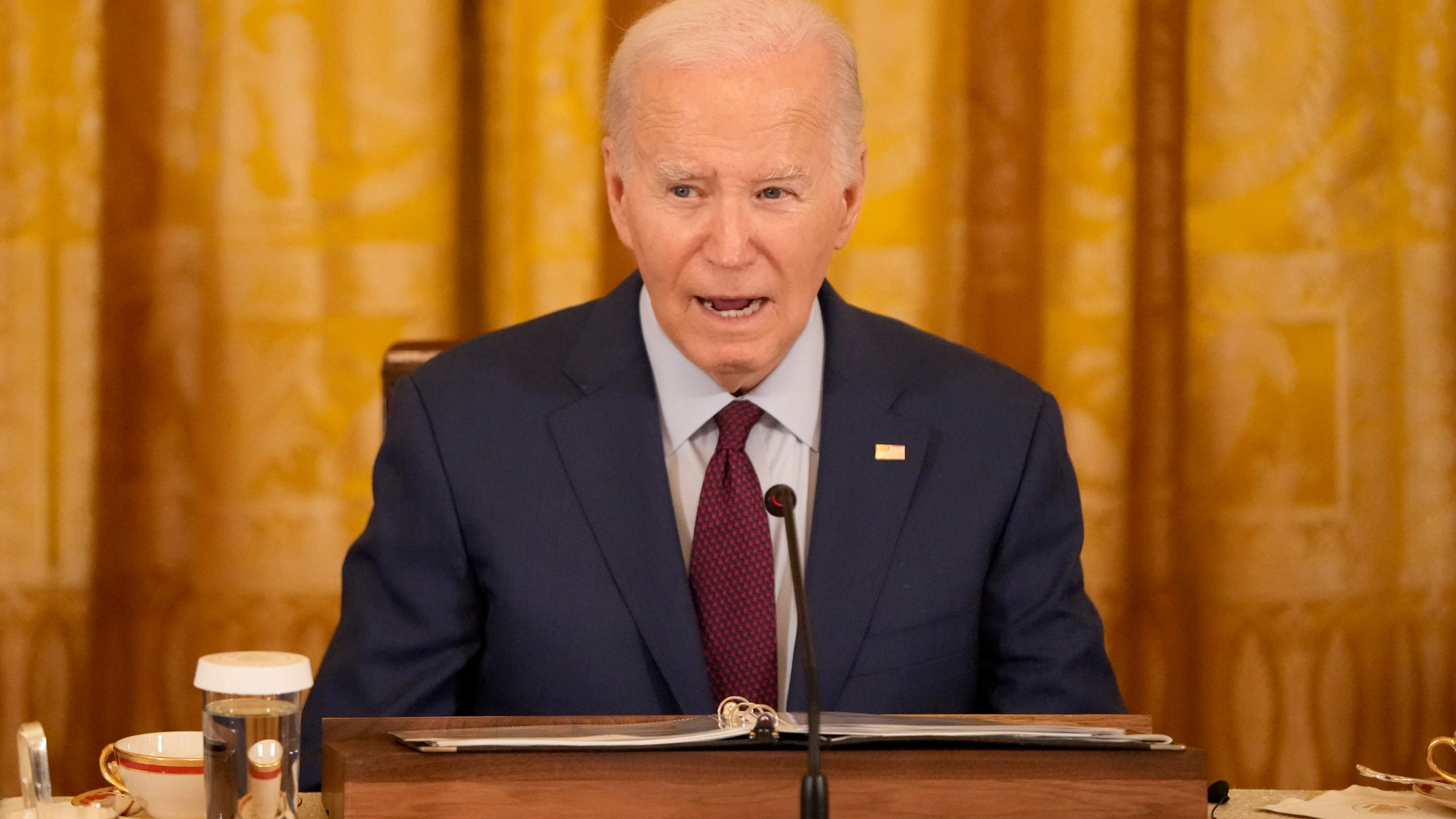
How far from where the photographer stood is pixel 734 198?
164 cm

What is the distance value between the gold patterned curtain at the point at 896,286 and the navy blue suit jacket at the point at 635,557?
2.76ft

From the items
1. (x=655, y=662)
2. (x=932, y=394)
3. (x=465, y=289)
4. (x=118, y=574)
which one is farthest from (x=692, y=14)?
(x=118, y=574)

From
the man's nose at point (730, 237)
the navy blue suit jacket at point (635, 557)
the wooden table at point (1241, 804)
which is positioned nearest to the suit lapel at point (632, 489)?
the navy blue suit jacket at point (635, 557)

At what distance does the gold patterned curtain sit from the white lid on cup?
5.22 ft

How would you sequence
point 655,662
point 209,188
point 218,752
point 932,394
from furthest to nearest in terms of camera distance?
point 209,188
point 932,394
point 655,662
point 218,752

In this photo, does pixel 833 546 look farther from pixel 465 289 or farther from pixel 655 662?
pixel 465 289

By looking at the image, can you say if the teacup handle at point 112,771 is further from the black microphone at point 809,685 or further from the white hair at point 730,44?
the white hair at point 730,44

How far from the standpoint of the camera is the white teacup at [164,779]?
3.92 feet

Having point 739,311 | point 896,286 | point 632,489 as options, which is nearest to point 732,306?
point 739,311

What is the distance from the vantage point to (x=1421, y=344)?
2.67 metres

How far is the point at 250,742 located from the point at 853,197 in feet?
3.36

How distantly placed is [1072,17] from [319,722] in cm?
178

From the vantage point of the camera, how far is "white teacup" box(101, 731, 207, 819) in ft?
3.92

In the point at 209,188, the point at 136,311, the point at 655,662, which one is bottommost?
the point at 655,662
